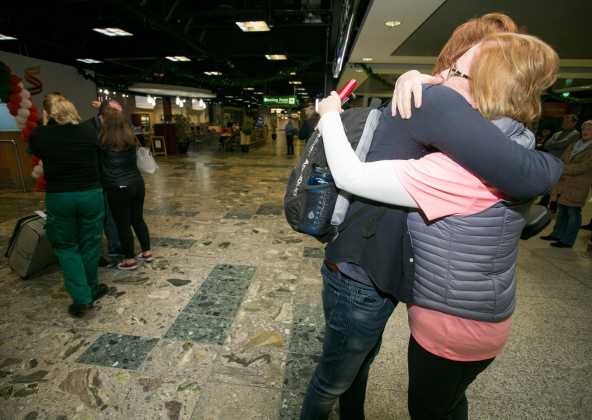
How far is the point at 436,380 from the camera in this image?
998 millimetres

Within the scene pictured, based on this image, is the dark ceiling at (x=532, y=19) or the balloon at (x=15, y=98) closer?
the dark ceiling at (x=532, y=19)

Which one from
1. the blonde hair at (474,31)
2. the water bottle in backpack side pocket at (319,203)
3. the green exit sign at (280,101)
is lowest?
the water bottle in backpack side pocket at (319,203)

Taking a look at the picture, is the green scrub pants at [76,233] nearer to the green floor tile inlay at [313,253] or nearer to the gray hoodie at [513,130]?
the green floor tile inlay at [313,253]

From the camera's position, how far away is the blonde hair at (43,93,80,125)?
7.75 feet

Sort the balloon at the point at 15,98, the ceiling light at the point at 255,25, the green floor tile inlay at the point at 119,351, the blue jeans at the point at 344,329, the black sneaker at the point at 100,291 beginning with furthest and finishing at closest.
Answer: the ceiling light at the point at 255,25 → the balloon at the point at 15,98 → the black sneaker at the point at 100,291 → the green floor tile inlay at the point at 119,351 → the blue jeans at the point at 344,329

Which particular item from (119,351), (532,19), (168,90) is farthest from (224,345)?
(168,90)

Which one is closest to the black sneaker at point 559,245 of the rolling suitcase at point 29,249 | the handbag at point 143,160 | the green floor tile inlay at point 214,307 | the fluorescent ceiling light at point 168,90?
the green floor tile inlay at point 214,307

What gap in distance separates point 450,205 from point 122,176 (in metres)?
3.14

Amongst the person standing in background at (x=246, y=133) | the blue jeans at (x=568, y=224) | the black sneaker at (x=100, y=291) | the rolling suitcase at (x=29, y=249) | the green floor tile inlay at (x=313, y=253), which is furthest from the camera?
the person standing in background at (x=246, y=133)

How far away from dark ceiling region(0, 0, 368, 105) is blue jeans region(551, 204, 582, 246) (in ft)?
14.2

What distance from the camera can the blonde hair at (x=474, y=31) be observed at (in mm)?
952

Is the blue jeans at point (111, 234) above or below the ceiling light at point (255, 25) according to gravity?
below

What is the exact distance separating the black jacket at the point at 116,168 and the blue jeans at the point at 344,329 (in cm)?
271

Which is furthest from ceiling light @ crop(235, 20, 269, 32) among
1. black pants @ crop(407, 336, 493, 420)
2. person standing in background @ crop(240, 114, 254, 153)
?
person standing in background @ crop(240, 114, 254, 153)
